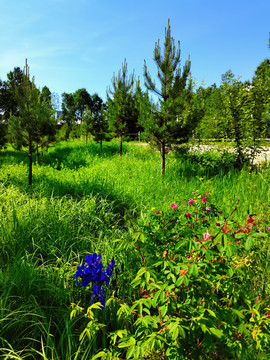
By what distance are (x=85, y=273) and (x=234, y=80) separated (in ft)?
25.2

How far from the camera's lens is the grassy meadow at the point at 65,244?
1.74 meters

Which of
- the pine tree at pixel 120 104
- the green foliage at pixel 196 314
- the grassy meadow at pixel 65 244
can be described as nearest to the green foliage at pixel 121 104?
the pine tree at pixel 120 104

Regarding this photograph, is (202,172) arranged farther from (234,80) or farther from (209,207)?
(209,207)

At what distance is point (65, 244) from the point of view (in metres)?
2.81

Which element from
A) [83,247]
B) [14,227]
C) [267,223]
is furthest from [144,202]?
[267,223]

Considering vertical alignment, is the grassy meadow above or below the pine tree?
below

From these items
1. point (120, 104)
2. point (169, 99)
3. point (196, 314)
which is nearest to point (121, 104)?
point (120, 104)

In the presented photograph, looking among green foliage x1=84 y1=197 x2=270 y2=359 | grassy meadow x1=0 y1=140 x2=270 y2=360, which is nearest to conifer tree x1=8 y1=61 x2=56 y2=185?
grassy meadow x1=0 y1=140 x2=270 y2=360

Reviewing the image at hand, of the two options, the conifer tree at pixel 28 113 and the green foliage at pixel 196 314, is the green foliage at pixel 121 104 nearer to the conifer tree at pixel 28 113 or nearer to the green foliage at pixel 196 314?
the conifer tree at pixel 28 113

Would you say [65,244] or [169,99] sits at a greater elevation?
[169,99]

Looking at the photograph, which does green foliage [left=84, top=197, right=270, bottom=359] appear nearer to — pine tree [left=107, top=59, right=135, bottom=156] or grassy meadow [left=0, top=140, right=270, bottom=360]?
grassy meadow [left=0, top=140, right=270, bottom=360]

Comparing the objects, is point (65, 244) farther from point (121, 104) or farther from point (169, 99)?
point (121, 104)

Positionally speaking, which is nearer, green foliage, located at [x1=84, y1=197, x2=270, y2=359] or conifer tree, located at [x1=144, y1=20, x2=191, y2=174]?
green foliage, located at [x1=84, y1=197, x2=270, y2=359]

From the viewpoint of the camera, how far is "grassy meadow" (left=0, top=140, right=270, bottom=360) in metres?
1.74
